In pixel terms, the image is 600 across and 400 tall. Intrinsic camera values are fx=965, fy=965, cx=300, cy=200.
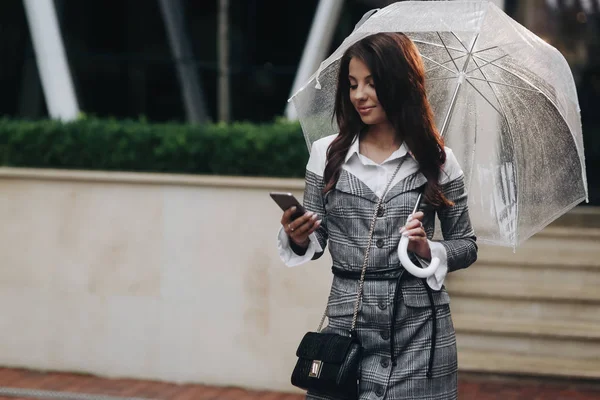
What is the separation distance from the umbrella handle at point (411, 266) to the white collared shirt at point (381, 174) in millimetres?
67

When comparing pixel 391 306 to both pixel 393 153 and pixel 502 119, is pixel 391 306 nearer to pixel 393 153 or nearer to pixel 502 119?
pixel 393 153

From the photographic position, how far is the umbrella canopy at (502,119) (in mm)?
3297

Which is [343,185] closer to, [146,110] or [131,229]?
[131,229]

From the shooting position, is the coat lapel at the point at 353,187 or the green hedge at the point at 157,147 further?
the green hedge at the point at 157,147

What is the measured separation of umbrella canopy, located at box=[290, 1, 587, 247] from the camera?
3297mm

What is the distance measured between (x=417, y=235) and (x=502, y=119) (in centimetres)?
81

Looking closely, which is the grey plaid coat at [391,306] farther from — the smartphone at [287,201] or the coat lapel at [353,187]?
the smartphone at [287,201]

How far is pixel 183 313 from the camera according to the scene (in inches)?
248

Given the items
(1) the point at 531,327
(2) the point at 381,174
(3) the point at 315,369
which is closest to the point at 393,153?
(2) the point at 381,174

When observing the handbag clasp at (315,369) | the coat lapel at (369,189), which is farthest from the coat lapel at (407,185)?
the handbag clasp at (315,369)

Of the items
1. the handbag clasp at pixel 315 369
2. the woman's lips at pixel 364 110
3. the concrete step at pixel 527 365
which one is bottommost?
the concrete step at pixel 527 365

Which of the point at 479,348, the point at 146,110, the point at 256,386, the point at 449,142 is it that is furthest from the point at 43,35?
the point at 449,142

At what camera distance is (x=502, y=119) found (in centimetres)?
338

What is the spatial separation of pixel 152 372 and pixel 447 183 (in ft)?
12.7
